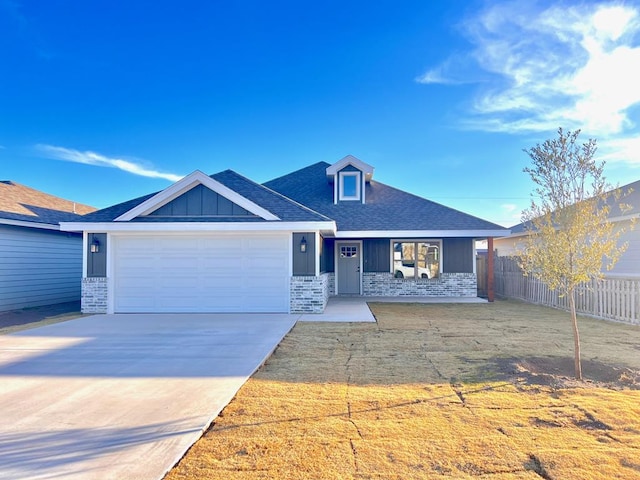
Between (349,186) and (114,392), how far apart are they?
12.3 metres

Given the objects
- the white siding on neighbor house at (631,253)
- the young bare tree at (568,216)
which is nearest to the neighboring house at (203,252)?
the young bare tree at (568,216)

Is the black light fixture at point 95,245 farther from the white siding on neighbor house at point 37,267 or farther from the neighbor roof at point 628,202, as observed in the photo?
the neighbor roof at point 628,202

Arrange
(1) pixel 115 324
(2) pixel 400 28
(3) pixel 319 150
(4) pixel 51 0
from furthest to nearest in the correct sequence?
(3) pixel 319 150 < (2) pixel 400 28 < (4) pixel 51 0 < (1) pixel 115 324

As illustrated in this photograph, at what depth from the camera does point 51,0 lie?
9859 millimetres

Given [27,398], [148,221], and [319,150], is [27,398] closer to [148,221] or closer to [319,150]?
[148,221]

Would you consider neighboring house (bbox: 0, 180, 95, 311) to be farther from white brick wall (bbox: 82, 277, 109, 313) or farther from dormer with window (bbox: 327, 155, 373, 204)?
dormer with window (bbox: 327, 155, 373, 204)

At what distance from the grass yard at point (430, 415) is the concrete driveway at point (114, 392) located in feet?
1.00

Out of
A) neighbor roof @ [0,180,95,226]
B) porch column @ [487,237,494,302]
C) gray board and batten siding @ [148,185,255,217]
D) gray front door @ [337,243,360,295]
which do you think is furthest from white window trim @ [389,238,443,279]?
neighbor roof @ [0,180,95,226]

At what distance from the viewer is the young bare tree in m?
5.02

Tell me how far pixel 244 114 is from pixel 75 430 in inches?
495

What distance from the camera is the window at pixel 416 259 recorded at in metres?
14.7

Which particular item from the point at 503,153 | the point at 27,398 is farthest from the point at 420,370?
the point at 503,153

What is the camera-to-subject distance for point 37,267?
12.5 metres

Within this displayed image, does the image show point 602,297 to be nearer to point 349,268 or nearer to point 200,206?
point 349,268
